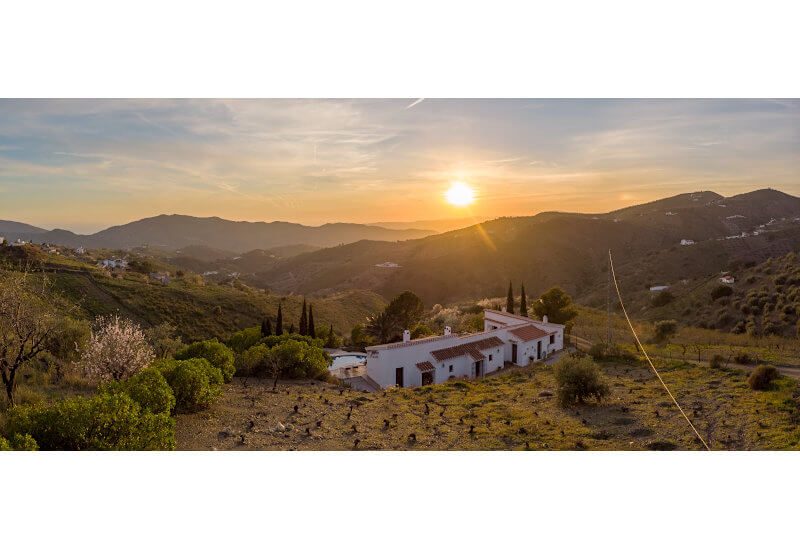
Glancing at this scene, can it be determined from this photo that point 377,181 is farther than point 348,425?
Yes

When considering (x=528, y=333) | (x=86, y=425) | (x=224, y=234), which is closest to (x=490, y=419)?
(x=86, y=425)

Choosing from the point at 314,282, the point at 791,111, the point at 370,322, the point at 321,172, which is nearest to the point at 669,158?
the point at 791,111

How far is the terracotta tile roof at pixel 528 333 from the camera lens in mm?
13938

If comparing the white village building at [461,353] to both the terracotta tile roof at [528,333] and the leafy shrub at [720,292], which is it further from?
the leafy shrub at [720,292]

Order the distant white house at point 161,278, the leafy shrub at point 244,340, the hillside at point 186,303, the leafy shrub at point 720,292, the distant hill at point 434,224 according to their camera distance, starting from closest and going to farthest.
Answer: the distant hill at point 434,224, the leafy shrub at point 244,340, the hillside at point 186,303, the leafy shrub at point 720,292, the distant white house at point 161,278

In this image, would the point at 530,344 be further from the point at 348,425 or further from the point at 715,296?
the point at 715,296

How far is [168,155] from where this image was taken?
9008mm

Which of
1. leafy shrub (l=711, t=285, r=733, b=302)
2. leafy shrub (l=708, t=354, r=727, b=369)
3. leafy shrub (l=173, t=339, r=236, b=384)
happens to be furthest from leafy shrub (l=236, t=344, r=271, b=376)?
leafy shrub (l=711, t=285, r=733, b=302)

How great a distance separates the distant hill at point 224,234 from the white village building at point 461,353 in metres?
2.78

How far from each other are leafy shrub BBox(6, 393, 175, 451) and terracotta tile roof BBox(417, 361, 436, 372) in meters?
6.52

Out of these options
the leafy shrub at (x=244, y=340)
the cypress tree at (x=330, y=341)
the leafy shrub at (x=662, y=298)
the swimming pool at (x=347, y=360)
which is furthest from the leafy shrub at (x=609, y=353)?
the leafy shrub at (x=662, y=298)

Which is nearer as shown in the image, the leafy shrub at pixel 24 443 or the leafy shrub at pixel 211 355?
the leafy shrub at pixel 24 443

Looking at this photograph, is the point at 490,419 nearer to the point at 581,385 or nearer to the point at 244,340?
the point at 581,385

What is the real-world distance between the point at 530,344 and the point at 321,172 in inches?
333
